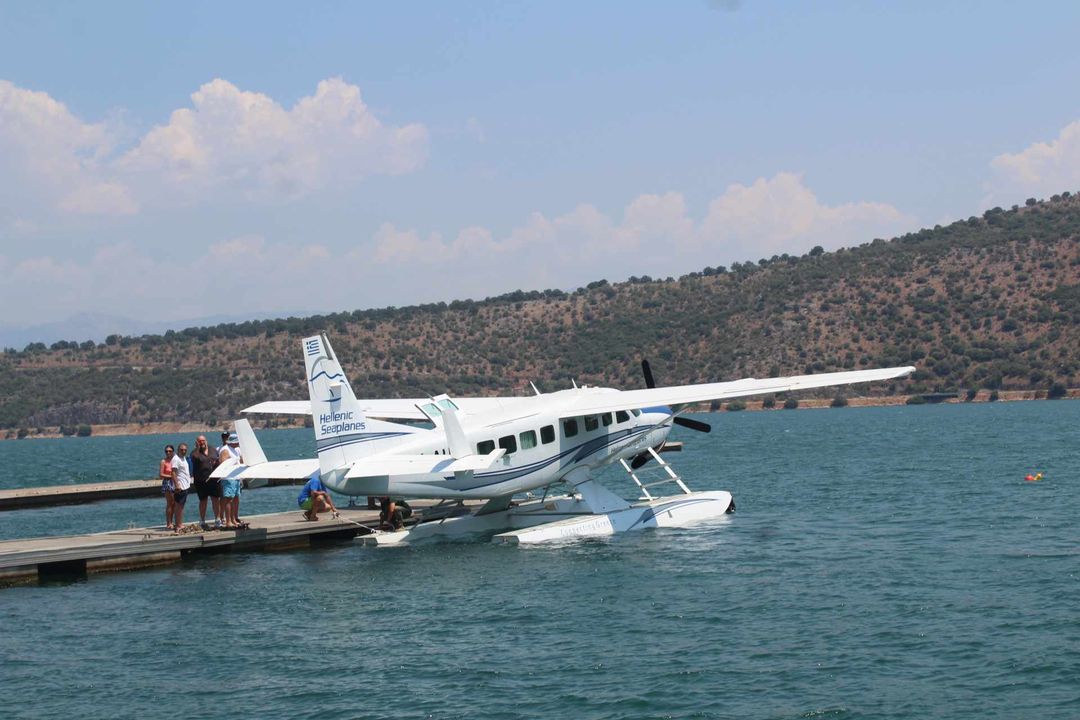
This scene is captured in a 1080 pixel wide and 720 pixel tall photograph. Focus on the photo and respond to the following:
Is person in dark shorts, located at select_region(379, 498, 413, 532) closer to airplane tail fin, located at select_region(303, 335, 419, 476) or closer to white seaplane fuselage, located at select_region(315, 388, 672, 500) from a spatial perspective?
white seaplane fuselage, located at select_region(315, 388, 672, 500)

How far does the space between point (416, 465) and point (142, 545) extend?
19.1 ft

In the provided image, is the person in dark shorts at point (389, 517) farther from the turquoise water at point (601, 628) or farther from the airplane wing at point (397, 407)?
the airplane wing at point (397, 407)

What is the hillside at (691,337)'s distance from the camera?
13125 cm

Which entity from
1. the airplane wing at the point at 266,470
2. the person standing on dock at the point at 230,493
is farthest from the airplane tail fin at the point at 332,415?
the person standing on dock at the point at 230,493

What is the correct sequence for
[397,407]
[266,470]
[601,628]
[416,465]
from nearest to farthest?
[601,628], [416,465], [266,470], [397,407]

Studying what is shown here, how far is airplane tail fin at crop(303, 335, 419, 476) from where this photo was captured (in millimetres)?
26594

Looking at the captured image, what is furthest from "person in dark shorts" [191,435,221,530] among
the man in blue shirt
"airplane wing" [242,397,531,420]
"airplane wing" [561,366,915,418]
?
"airplane wing" [561,366,915,418]

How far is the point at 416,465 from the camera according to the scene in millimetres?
26875

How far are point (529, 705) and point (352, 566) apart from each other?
421 inches

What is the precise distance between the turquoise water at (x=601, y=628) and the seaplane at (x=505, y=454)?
101 centimetres

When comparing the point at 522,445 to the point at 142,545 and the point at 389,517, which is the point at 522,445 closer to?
the point at 389,517

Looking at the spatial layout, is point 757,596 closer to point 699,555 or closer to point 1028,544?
point 699,555

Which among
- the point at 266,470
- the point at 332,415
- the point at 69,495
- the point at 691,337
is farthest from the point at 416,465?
the point at 691,337

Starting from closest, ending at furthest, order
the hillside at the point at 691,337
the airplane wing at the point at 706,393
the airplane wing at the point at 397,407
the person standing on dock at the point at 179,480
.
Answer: the person standing on dock at the point at 179,480, the airplane wing at the point at 706,393, the airplane wing at the point at 397,407, the hillside at the point at 691,337
